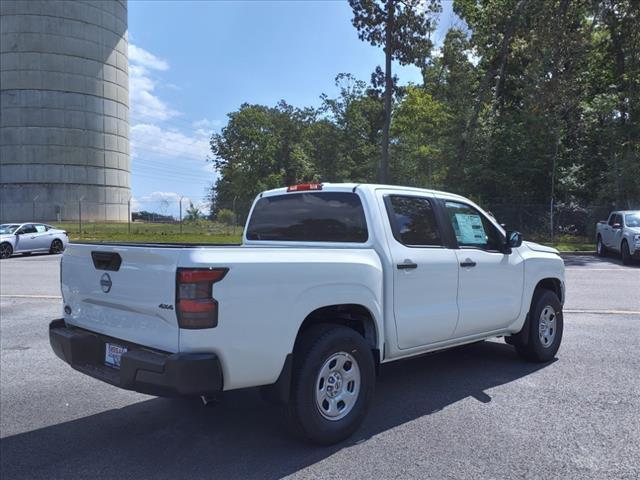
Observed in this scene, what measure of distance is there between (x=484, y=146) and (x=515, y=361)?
85.9 feet

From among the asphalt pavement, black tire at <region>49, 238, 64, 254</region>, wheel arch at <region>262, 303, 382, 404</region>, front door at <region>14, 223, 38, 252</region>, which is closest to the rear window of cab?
wheel arch at <region>262, 303, 382, 404</region>

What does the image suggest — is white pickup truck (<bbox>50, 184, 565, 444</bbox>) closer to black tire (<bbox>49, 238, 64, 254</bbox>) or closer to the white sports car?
the white sports car

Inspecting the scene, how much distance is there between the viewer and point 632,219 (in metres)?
18.3

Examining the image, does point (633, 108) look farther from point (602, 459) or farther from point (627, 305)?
point (602, 459)

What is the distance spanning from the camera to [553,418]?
4551mm

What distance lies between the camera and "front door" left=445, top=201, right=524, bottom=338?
523 cm

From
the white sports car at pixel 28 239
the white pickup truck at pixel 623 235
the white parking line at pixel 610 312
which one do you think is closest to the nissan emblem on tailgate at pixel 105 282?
the white parking line at pixel 610 312

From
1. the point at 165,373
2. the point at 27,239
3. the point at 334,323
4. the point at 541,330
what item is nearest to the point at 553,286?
the point at 541,330

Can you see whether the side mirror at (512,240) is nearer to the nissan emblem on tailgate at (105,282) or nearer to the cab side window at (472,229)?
the cab side window at (472,229)

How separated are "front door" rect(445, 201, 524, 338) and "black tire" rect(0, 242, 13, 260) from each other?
21.3 m

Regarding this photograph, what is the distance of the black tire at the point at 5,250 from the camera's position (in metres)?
22.0

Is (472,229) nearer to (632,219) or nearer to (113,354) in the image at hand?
(113,354)

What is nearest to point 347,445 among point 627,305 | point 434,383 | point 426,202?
point 434,383

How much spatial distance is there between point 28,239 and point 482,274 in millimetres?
22139
